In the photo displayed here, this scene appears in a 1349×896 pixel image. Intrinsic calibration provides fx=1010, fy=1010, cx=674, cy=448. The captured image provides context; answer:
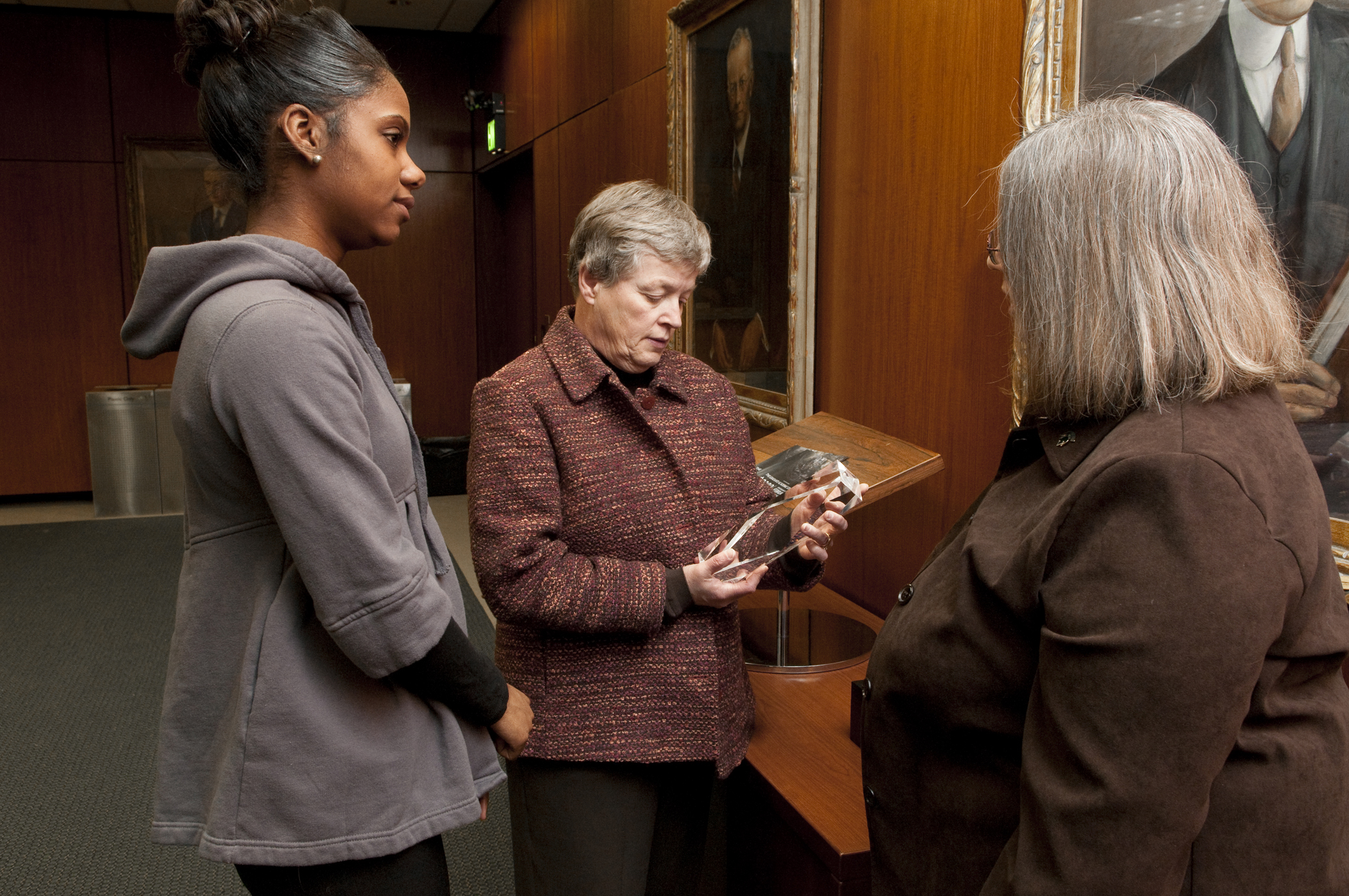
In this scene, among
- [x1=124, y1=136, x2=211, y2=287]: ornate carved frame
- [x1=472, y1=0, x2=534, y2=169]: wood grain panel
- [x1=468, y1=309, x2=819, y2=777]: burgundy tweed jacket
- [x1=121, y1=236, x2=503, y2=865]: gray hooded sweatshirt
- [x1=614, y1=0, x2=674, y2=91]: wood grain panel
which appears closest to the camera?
[x1=121, y1=236, x2=503, y2=865]: gray hooded sweatshirt

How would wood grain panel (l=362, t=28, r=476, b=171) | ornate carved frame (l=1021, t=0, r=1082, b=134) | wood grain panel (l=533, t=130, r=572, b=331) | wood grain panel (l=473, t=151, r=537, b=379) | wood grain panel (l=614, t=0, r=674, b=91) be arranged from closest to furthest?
ornate carved frame (l=1021, t=0, r=1082, b=134) < wood grain panel (l=614, t=0, r=674, b=91) < wood grain panel (l=533, t=130, r=572, b=331) < wood grain panel (l=362, t=28, r=476, b=171) < wood grain panel (l=473, t=151, r=537, b=379)

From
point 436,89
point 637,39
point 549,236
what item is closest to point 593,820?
point 637,39

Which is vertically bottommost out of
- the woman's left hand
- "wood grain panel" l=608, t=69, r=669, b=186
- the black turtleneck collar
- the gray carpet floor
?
the gray carpet floor

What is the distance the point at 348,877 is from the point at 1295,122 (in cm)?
177

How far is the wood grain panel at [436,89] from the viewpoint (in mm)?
8750

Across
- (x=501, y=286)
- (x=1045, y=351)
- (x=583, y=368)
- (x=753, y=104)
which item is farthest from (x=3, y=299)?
(x=1045, y=351)

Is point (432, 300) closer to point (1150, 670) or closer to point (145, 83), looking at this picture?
point (145, 83)

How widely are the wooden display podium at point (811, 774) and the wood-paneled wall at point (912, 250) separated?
18 centimetres

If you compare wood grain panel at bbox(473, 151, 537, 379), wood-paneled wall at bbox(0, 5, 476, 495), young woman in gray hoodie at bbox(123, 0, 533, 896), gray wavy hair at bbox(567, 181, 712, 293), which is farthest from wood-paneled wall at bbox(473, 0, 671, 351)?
young woman in gray hoodie at bbox(123, 0, 533, 896)

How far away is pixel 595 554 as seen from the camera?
5.81 feet

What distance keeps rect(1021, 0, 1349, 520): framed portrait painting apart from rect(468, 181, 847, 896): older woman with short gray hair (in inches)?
30.8

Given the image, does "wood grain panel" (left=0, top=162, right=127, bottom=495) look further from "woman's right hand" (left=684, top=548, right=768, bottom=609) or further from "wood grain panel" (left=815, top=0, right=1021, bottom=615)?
"woman's right hand" (left=684, top=548, right=768, bottom=609)

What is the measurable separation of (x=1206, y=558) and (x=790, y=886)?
4.31ft

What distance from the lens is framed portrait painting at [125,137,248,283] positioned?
26.7 feet
